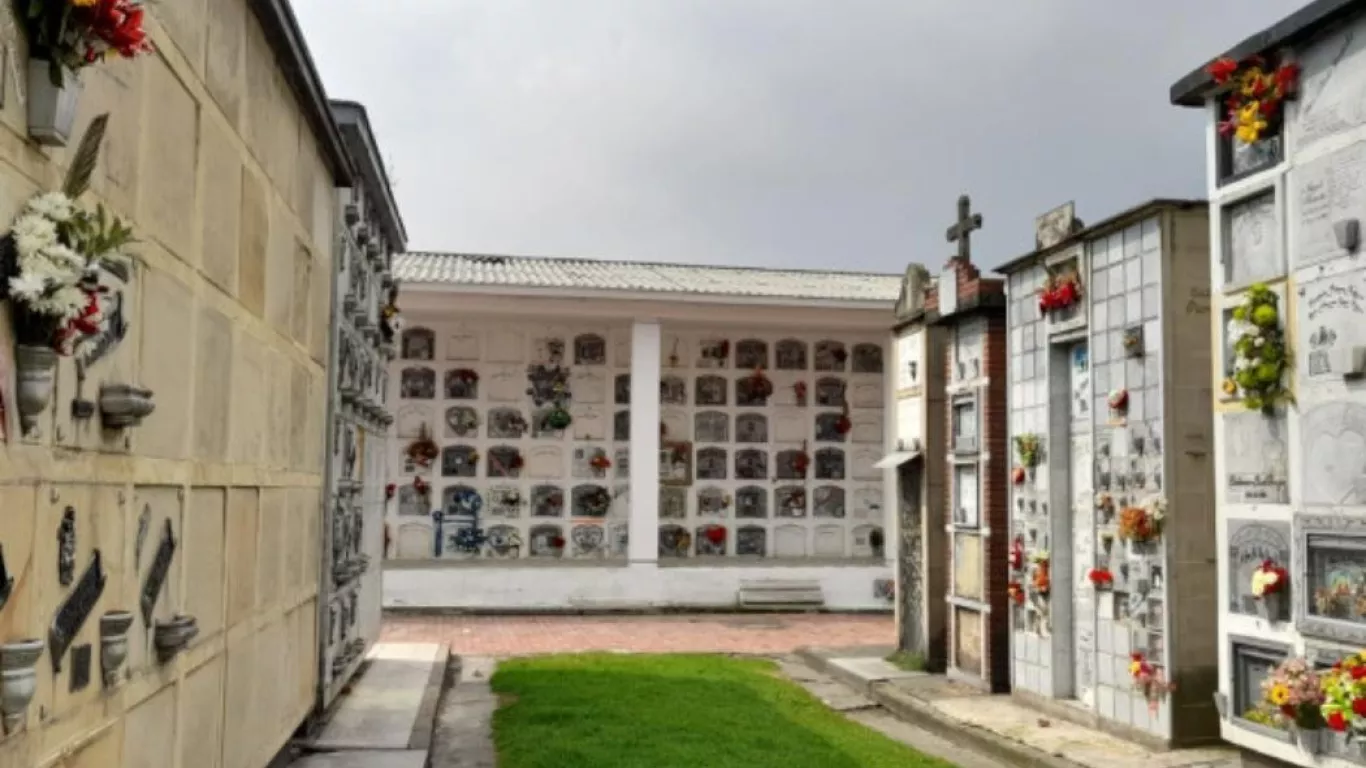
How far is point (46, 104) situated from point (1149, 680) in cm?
568

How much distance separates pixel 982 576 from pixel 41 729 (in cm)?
673

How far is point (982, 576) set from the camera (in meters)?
8.20

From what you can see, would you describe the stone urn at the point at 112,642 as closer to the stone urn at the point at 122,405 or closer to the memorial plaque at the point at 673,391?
the stone urn at the point at 122,405

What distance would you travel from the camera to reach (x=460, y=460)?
14.9 m

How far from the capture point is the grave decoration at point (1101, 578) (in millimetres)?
6637

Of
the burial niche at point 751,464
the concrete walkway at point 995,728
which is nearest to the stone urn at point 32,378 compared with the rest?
the concrete walkway at point 995,728

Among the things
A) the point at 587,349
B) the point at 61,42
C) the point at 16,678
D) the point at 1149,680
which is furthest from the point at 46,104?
the point at 587,349

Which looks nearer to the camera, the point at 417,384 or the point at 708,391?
the point at 417,384

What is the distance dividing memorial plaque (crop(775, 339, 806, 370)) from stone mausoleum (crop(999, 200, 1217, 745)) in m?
7.80

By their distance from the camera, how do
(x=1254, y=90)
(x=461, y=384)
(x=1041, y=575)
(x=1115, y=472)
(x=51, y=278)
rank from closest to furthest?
(x=51, y=278) → (x=1254, y=90) → (x=1115, y=472) → (x=1041, y=575) → (x=461, y=384)

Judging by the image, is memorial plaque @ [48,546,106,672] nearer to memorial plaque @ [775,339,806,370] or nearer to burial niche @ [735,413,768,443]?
burial niche @ [735,413,768,443]

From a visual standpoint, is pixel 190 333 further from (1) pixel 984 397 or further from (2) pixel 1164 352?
(1) pixel 984 397

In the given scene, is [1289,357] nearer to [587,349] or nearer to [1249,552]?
[1249,552]

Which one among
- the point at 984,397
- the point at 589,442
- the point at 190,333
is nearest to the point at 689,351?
the point at 589,442
